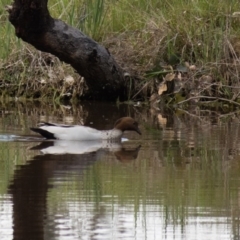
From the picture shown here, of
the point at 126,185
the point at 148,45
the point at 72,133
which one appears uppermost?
the point at 148,45

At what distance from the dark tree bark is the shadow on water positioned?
189cm

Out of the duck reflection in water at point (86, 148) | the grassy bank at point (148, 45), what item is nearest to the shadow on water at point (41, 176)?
the duck reflection in water at point (86, 148)

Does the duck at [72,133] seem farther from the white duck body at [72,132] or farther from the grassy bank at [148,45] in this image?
the grassy bank at [148,45]

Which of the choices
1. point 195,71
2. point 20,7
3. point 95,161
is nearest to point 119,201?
point 95,161

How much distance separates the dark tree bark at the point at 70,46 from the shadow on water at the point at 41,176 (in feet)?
6.19

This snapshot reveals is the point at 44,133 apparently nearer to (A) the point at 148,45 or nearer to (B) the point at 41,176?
(B) the point at 41,176

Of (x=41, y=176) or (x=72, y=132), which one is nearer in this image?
(x=41, y=176)

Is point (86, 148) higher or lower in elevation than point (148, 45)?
lower

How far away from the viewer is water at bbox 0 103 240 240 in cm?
543

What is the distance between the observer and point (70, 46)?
11875 mm

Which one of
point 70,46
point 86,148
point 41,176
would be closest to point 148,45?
point 70,46

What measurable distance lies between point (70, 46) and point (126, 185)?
17.5 ft

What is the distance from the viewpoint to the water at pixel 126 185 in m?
5.43

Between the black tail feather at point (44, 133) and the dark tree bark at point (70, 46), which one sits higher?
the dark tree bark at point (70, 46)
